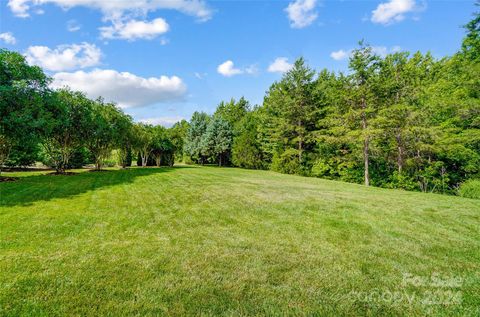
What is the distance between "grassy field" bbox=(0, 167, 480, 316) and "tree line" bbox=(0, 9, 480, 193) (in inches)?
369

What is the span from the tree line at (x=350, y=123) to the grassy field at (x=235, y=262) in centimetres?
936

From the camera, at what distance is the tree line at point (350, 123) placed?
44.2 feet

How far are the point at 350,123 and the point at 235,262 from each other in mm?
20020

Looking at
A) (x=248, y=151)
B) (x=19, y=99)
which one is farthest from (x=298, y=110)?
(x=19, y=99)

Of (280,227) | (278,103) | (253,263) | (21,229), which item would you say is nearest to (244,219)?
(280,227)

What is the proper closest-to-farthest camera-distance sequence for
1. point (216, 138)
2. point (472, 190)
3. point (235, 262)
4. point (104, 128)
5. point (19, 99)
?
point (235, 262)
point (19, 99)
point (472, 190)
point (104, 128)
point (216, 138)

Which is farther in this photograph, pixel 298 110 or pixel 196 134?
pixel 196 134

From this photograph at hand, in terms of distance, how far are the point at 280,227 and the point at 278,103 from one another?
2639 centimetres

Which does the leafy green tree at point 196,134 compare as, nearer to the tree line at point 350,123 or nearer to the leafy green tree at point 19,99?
→ the tree line at point 350,123

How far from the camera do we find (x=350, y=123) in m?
20.7

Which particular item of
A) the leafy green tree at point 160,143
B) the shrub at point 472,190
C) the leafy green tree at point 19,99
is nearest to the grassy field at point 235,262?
the leafy green tree at point 19,99

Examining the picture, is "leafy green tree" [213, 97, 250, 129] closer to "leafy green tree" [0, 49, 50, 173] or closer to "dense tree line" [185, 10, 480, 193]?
"dense tree line" [185, 10, 480, 193]

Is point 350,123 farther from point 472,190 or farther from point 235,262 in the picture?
point 235,262

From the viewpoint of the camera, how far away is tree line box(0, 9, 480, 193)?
1346 centimetres
